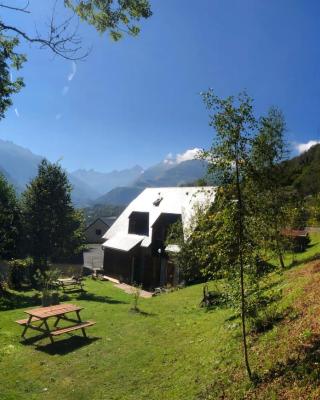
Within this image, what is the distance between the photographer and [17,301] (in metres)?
27.2

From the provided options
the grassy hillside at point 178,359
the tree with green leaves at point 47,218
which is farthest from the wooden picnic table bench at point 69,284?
the grassy hillside at point 178,359

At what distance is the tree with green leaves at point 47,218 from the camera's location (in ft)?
136

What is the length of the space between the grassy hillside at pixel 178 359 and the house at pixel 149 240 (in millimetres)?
17958

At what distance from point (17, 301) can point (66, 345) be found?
13439mm

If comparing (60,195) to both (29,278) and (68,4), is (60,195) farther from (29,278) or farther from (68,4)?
(68,4)

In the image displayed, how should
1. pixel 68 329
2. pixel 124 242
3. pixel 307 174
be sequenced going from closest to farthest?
pixel 68 329, pixel 124 242, pixel 307 174

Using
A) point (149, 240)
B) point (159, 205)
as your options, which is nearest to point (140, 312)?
point (149, 240)

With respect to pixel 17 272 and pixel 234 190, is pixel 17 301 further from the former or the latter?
pixel 234 190

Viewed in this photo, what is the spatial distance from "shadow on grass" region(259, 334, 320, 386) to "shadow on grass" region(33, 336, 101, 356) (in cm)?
820

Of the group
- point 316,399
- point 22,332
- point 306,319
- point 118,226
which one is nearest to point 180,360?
point 306,319

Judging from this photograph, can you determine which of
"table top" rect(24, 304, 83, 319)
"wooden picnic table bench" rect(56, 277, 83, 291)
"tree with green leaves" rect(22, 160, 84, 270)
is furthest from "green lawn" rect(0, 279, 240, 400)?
"tree with green leaves" rect(22, 160, 84, 270)

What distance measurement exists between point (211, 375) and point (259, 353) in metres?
1.30

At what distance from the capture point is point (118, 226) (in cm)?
4812

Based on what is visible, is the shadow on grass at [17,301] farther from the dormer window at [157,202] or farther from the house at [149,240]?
the dormer window at [157,202]
